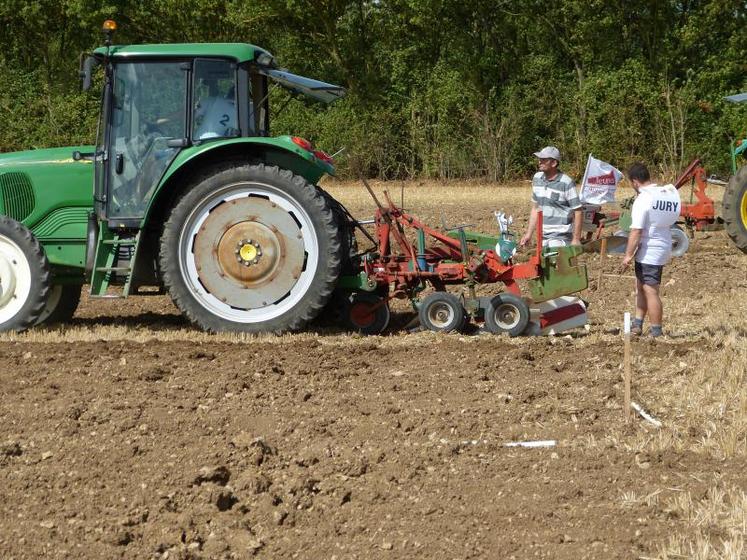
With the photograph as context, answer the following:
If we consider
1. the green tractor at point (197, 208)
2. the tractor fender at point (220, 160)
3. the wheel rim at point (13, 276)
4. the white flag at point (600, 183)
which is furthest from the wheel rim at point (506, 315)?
Result: the white flag at point (600, 183)

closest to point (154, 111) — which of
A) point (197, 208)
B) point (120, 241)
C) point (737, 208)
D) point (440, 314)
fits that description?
point (197, 208)

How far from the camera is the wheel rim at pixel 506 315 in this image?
26.8ft

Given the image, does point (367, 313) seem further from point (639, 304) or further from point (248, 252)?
point (639, 304)

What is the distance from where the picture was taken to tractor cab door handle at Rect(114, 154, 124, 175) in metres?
8.23

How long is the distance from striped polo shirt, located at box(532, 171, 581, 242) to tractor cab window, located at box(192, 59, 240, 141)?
2.34m

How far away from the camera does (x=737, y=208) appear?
520 inches

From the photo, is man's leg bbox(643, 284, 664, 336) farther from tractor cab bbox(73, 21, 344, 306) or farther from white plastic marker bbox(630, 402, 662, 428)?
tractor cab bbox(73, 21, 344, 306)

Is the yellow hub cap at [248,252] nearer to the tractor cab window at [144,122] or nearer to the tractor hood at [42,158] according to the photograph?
the tractor cab window at [144,122]

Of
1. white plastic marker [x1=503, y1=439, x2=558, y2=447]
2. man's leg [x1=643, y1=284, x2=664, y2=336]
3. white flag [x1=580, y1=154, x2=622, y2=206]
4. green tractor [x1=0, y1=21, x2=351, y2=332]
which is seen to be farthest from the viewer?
white flag [x1=580, y1=154, x2=622, y2=206]

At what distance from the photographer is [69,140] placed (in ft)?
95.5

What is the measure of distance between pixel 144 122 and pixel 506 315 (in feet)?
9.68

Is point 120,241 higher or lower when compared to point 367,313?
higher

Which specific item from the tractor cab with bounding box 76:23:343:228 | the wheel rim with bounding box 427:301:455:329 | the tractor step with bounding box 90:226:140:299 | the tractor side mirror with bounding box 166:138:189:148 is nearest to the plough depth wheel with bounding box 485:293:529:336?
the wheel rim with bounding box 427:301:455:329

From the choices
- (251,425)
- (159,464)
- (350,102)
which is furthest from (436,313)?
(350,102)
